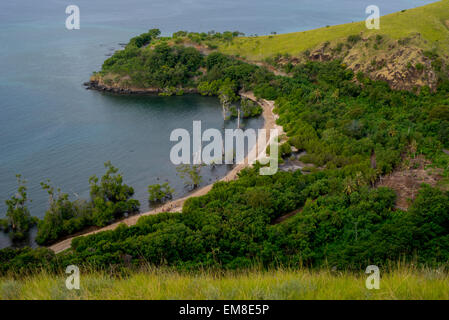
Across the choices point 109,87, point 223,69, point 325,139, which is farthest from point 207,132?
Result: point 109,87

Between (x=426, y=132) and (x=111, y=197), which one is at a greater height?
(x=426, y=132)

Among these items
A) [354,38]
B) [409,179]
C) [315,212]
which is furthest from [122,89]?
[409,179]

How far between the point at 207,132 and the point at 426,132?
29015 millimetres

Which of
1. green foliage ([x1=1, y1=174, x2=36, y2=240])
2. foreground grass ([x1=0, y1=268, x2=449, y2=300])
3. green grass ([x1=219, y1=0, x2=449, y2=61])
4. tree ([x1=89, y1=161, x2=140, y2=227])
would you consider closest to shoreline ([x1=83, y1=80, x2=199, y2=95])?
green grass ([x1=219, y1=0, x2=449, y2=61])

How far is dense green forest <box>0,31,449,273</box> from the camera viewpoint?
2288 cm

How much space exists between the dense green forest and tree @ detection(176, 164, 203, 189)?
5.64 metres

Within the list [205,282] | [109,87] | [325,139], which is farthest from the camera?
[109,87]

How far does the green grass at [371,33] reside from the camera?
6681 centimetres

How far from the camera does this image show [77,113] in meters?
58.4

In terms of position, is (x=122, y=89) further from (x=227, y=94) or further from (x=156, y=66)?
(x=227, y=94)

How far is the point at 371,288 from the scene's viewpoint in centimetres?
679

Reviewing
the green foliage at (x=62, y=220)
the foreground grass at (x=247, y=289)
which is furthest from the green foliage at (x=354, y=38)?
the foreground grass at (x=247, y=289)

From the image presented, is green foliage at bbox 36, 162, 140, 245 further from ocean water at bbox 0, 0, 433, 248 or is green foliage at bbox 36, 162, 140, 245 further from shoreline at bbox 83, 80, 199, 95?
shoreline at bbox 83, 80, 199, 95
